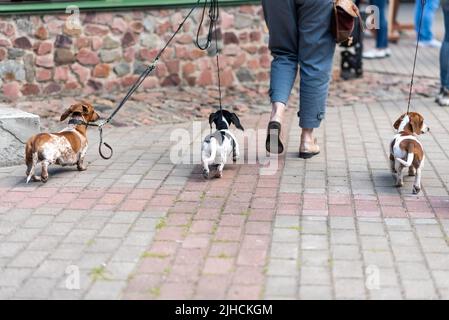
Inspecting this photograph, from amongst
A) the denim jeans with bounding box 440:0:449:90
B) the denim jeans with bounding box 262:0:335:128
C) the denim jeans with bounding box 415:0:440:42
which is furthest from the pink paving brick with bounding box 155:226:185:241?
the denim jeans with bounding box 415:0:440:42

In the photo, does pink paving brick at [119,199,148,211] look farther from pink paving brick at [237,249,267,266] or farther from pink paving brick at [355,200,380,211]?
pink paving brick at [355,200,380,211]

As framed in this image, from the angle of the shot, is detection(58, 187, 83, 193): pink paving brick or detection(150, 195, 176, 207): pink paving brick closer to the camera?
detection(150, 195, 176, 207): pink paving brick

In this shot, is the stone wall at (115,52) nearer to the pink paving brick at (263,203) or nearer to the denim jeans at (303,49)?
the denim jeans at (303,49)

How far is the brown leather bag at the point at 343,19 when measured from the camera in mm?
5766

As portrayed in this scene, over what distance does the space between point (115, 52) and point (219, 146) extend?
3.33 metres

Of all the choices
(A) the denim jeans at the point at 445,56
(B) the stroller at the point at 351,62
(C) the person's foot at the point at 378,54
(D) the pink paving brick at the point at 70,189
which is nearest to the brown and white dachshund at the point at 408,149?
(D) the pink paving brick at the point at 70,189

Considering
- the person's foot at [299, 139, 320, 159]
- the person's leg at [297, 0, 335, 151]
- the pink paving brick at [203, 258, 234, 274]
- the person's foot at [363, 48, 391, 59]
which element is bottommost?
the person's foot at [363, 48, 391, 59]

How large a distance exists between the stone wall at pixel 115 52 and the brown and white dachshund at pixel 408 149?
3.67 m

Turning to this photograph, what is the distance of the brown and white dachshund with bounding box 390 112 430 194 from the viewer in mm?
5059

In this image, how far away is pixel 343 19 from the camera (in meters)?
5.80

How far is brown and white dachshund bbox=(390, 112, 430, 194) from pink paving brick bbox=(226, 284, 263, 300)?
1827mm

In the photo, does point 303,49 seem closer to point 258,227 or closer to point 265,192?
point 265,192

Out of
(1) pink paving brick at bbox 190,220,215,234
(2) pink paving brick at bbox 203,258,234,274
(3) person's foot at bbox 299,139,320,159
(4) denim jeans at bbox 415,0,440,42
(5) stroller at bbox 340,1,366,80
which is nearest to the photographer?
(2) pink paving brick at bbox 203,258,234,274

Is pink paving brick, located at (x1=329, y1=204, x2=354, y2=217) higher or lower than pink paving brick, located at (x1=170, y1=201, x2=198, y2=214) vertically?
lower
